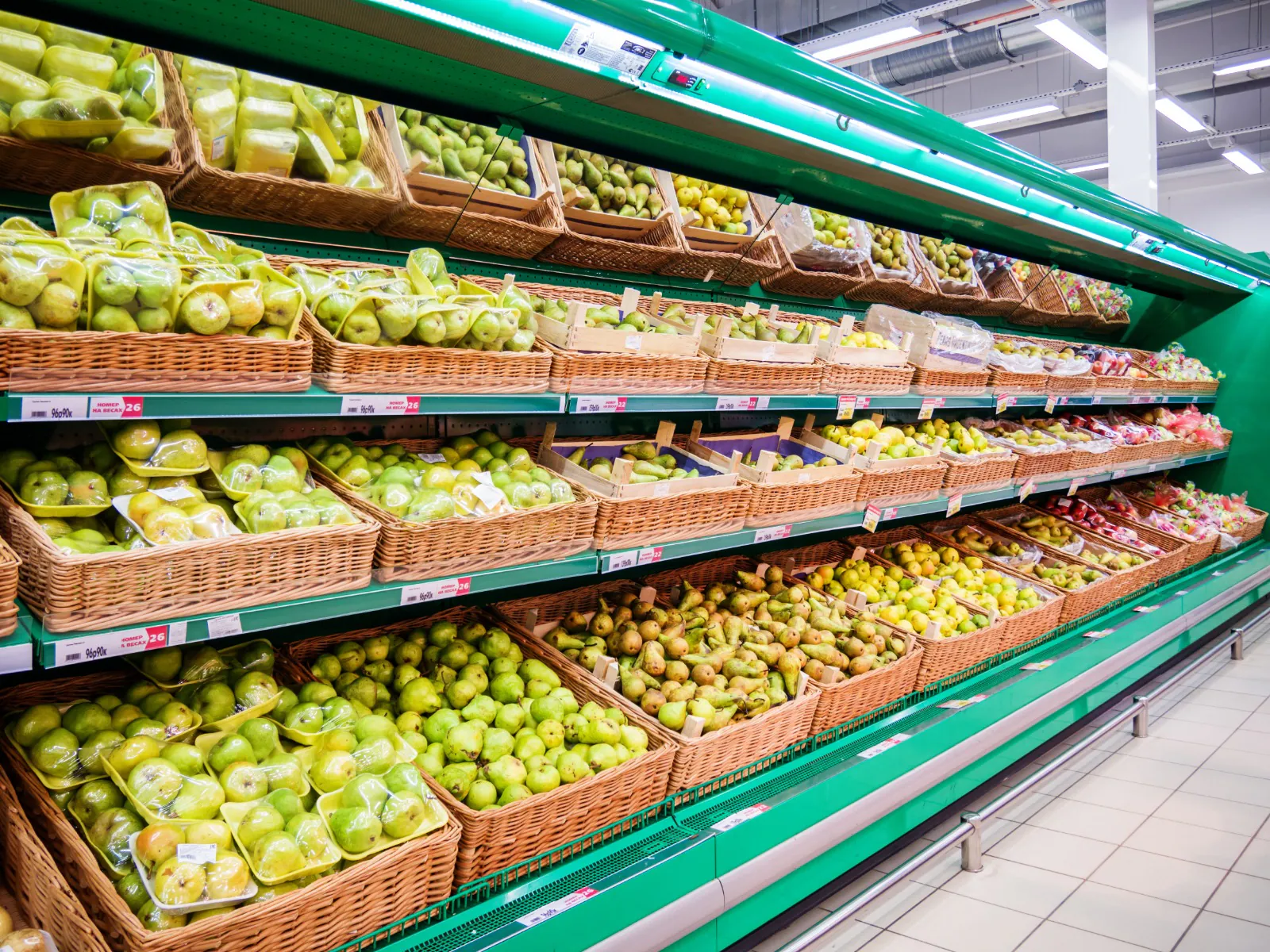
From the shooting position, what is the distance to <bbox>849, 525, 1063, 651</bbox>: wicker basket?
3799 mm

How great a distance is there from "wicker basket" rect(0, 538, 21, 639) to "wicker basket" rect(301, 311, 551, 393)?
2.30 feet

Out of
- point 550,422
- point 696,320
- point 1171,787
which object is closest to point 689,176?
point 696,320

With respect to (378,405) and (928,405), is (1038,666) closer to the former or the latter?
(928,405)

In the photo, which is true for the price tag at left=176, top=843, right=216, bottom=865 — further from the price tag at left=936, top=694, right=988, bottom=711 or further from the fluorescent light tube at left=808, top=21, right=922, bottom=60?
the fluorescent light tube at left=808, top=21, right=922, bottom=60

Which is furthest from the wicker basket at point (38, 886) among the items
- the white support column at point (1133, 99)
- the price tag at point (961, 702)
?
the white support column at point (1133, 99)

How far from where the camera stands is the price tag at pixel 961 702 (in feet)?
10.6

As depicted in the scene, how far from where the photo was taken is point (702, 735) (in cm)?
246

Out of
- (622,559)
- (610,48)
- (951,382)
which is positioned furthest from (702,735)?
(951,382)

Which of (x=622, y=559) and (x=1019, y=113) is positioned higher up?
(x=1019, y=113)

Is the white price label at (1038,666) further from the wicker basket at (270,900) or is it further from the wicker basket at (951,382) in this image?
the wicker basket at (270,900)

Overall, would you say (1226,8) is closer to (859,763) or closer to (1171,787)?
(1171,787)

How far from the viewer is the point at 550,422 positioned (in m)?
2.84

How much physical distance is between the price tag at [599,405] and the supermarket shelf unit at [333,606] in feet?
1.31

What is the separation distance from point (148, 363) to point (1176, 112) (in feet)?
35.7
